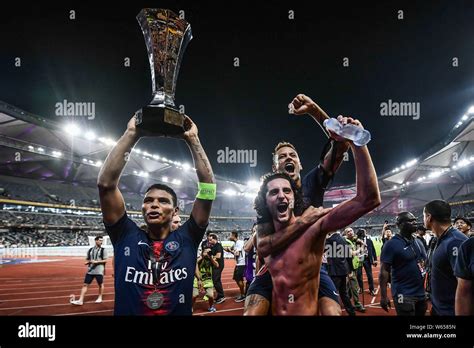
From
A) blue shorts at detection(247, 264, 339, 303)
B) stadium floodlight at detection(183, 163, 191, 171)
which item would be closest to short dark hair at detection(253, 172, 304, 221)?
blue shorts at detection(247, 264, 339, 303)

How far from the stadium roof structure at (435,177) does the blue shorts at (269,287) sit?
3019 cm

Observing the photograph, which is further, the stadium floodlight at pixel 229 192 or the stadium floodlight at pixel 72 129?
the stadium floodlight at pixel 229 192

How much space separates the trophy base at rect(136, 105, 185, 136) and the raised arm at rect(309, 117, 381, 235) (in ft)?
3.41

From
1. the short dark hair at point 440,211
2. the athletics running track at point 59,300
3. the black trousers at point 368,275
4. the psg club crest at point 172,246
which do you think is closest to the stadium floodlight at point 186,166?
the athletics running track at point 59,300

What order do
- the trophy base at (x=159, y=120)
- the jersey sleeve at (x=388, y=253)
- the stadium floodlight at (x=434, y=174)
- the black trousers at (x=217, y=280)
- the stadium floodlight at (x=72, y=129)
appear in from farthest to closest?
the stadium floodlight at (x=434, y=174), the stadium floodlight at (x=72, y=129), the black trousers at (x=217, y=280), the jersey sleeve at (x=388, y=253), the trophy base at (x=159, y=120)

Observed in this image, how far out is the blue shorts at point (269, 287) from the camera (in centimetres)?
237

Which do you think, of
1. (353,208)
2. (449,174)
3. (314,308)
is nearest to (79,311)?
(314,308)

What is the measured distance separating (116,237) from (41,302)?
28.6ft

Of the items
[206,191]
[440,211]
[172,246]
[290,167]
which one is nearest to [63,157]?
[290,167]

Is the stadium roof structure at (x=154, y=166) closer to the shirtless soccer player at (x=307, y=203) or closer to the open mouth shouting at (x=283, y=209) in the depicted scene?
the shirtless soccer player at (x=307, y=203)

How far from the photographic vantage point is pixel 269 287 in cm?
246

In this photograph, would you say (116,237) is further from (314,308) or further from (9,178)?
(9,178)

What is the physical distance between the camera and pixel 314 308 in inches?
89.6

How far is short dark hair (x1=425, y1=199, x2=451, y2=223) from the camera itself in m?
3.57
